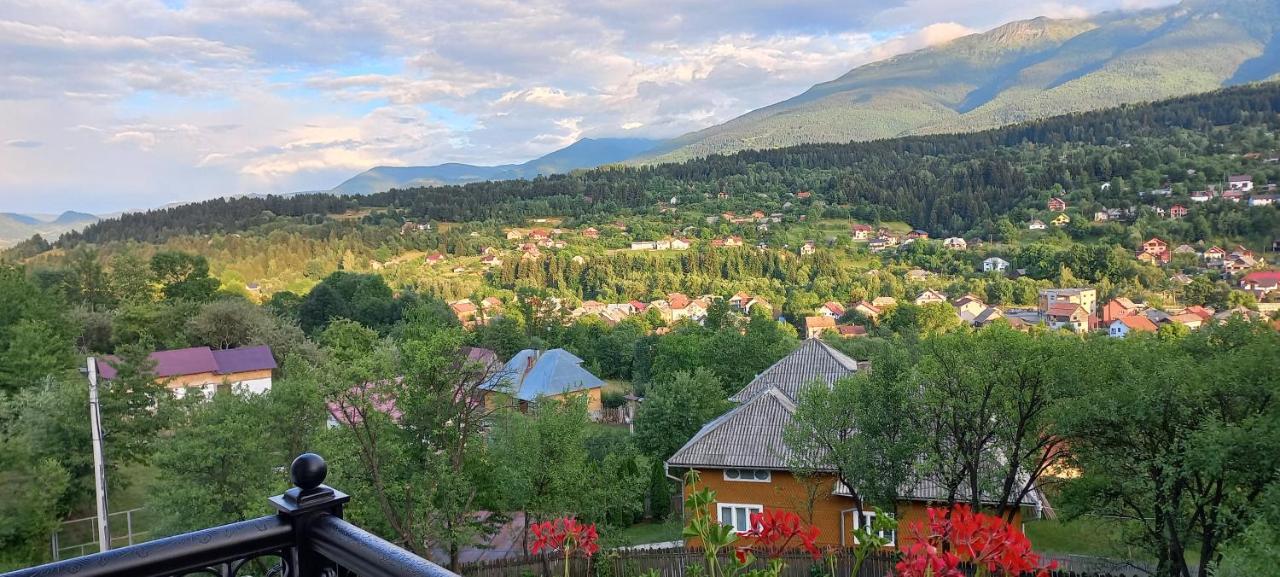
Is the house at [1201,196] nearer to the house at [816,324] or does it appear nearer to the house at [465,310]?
the house at [816,324]

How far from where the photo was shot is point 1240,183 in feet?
302

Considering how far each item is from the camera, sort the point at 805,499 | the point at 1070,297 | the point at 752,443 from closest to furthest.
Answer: the point at 805,499 → the point at 752,443 → the point at 1070,297

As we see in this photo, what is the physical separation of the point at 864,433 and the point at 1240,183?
10641cm

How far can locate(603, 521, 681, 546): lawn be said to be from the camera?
17.8m

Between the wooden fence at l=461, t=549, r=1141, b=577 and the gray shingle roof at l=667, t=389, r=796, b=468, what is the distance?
349 cm

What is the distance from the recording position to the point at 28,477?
1459cm

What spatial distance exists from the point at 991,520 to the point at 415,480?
12.4m

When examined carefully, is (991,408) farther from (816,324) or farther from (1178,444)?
(816,324)

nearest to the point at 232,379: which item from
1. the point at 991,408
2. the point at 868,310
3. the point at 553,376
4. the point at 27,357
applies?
the point at 27,357

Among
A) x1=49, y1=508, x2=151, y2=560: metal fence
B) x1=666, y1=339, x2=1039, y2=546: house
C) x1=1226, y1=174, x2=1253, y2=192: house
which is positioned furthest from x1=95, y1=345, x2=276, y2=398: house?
x1=1226, y1=174, x2=1253, y2=192: house

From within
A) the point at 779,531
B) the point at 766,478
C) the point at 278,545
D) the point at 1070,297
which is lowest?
the point at 1070,297

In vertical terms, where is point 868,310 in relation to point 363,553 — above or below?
below

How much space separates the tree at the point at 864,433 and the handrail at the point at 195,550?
13.8 meters

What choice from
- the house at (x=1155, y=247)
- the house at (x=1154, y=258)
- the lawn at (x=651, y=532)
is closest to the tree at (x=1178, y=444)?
the lawn at (x=651, y=532)
